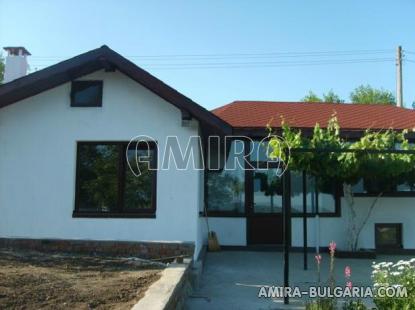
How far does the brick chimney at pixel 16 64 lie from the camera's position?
13.1 m

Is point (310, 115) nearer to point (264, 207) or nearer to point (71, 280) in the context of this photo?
point (264, 207)

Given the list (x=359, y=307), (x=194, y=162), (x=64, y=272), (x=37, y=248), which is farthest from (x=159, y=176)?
(x=359, y=307)

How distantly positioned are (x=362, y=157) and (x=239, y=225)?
4.02 meters

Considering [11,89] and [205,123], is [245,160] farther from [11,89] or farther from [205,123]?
[11,89]

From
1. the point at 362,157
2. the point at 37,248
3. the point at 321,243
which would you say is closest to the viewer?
the point at 37,248

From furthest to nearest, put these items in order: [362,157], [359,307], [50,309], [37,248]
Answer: [362,157], [37,248], [359,307], [50,309]

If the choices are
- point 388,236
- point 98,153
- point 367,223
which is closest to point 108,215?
point 98,153

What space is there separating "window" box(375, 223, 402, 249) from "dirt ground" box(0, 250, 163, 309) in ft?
27.5

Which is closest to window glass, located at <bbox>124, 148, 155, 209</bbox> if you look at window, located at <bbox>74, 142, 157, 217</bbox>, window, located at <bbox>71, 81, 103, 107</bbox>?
window, located at <bbox>74, 142, 157, 217</bbox>

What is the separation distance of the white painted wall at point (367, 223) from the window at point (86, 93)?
21.0ft

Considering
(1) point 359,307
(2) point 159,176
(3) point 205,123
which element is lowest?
(1) point 359,307

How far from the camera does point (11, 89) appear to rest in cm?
1009

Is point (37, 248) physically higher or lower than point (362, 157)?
lower

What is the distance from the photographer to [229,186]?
14102 millimetres
